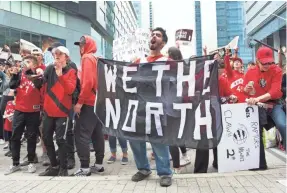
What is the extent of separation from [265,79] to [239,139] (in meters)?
0.96

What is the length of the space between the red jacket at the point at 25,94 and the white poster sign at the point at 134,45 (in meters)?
5.79

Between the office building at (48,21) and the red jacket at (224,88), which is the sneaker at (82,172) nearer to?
the red jacket at (224,88)

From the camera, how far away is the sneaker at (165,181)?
4.10 metres

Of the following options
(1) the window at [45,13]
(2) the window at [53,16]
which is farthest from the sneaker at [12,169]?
(2) the window at [53,16]

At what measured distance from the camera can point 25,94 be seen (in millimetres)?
5617

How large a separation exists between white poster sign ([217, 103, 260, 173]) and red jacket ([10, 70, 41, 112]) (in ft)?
9.75

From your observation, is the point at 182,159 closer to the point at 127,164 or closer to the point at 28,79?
the point at 127,164

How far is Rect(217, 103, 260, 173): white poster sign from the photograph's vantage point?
4.88m

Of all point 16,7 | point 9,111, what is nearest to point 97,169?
point 9,111

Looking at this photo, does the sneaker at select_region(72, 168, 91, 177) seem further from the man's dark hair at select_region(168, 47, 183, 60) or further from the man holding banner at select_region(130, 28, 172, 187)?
the man's dark hair at select_region(168, 47, 183, 60)

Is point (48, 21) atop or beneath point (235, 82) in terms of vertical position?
atop

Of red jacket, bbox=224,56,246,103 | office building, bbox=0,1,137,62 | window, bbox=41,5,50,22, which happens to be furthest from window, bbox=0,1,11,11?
red jacket, bbox=224,56,246,103

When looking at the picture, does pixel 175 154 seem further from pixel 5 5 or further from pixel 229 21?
pixel 229 21

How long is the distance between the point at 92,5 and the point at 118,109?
152 ft
